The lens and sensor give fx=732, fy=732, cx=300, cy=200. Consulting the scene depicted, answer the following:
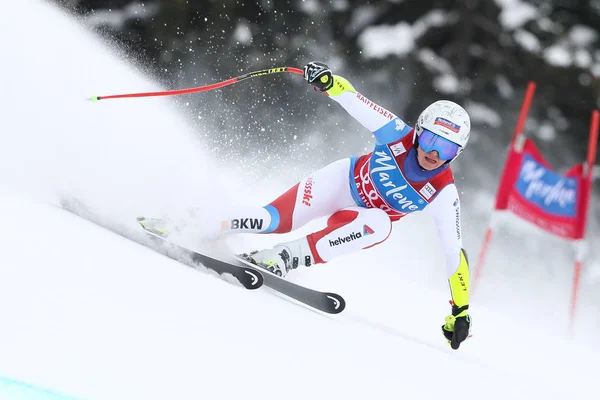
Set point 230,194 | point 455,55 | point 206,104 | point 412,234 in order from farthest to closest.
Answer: point 455,55
point 412,234
point 206,104
point 230,194

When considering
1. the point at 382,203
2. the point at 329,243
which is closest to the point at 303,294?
the point at 329,243

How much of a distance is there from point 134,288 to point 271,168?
4.07 metres

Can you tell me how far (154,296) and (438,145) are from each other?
57.5 inches

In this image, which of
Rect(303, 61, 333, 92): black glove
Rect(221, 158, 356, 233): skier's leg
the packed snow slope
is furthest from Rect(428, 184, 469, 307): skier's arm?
Rect(303, 61, 333, 92): black glove

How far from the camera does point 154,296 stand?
2520mm

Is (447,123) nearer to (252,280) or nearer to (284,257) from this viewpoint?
(284,257)

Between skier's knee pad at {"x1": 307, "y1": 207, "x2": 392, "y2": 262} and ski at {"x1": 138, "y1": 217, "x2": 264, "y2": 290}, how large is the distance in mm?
356

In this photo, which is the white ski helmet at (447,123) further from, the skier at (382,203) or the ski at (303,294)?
the ski at (303,294)

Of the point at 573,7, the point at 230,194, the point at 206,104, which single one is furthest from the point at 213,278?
the point at 573,7

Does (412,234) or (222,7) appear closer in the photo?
(412,234)

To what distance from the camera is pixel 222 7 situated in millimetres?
11828

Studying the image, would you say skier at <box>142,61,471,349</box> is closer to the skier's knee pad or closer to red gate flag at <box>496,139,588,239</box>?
the skier's knee pad

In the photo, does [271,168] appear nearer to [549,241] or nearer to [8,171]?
[8,171]

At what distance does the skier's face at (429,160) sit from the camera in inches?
130
